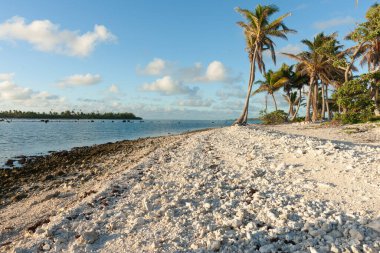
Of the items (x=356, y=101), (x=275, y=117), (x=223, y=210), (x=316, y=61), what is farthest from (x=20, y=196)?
(x=275, y=117)

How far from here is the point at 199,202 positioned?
709 centimetres

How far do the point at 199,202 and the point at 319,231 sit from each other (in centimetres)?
297

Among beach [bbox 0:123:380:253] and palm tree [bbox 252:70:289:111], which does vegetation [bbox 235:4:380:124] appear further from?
beach [bbox 0:123:380:253]

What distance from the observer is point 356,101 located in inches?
1121

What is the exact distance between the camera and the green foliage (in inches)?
1115

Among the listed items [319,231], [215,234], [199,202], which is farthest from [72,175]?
[319,231]

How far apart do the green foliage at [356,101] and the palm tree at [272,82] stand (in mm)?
19444

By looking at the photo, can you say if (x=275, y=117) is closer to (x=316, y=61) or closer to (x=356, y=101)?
(x=316, y=61)

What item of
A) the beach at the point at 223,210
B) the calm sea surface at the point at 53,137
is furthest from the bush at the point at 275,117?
the beach at the point at 223,210

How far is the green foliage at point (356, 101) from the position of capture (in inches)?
1115

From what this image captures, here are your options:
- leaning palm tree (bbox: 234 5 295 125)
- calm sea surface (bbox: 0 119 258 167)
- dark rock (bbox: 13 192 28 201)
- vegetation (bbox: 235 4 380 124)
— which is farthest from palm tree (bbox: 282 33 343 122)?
dark rock (bbox: 13 192 28 201)

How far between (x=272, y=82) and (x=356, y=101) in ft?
79.8

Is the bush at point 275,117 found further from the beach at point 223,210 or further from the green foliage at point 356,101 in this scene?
the beach at point 223,210

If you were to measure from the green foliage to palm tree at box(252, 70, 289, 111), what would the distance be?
19444 millimetres
